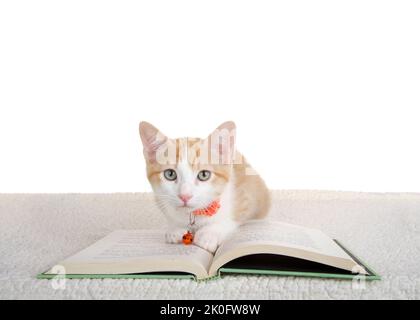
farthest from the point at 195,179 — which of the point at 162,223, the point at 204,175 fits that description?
the point at 162,223

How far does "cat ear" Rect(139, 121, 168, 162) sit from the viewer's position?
1417 mm

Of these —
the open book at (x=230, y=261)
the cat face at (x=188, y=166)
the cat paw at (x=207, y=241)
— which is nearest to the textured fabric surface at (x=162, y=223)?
the open book at (x=230, y=261)

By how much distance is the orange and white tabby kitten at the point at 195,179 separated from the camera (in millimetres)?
1354

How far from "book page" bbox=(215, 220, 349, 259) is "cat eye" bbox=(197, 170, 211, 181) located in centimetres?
19

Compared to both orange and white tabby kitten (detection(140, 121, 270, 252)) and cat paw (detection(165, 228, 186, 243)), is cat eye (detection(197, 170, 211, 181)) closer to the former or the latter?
orange and white tabby kitten (detection(140, 121, 270, 252))

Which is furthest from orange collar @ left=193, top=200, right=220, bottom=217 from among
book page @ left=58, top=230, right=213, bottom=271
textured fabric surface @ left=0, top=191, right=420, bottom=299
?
textured fabric surface @ left=0, top=191, right=420, bottom=299

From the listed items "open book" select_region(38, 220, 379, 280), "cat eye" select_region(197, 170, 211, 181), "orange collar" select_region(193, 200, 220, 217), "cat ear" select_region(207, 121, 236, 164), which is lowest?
"open book" select_region(38, 220, 379, 280)

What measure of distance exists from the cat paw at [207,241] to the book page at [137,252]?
0.03 m

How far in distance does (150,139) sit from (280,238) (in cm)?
51

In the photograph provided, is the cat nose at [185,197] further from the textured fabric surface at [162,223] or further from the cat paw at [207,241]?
the textured fabric surface at [162,223]

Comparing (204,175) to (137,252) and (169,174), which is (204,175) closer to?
(169,174)

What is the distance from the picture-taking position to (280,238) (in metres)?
1.25

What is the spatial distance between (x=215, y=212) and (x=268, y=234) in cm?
22
